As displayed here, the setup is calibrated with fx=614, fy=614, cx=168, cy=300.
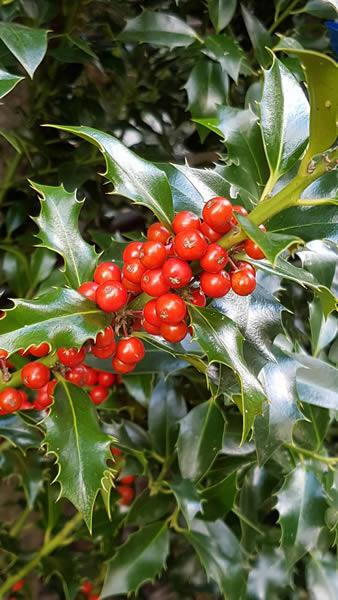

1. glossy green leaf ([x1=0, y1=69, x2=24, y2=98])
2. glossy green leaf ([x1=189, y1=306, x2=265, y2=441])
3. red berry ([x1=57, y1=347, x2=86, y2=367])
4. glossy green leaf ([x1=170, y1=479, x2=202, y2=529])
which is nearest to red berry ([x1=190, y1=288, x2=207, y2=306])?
glossy green leaf ([x1=189, y1=306, x2=265, y2=441])

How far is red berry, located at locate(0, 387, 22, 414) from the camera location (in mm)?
551

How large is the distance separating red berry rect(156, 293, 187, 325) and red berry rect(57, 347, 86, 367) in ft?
0.33

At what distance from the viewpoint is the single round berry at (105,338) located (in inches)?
20.0

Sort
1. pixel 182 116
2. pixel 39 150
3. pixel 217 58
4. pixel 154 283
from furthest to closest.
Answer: pixel 182 116
pixel 39 150
pixel 217 58
pixel 154 283

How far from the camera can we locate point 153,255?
453mm

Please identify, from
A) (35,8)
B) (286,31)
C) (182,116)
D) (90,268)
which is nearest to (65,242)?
(90,268)

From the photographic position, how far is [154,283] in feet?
1.48

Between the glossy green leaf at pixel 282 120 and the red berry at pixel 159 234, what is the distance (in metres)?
0.11

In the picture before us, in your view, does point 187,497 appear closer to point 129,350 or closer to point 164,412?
point 164,412

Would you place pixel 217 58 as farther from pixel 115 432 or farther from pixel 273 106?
pixel 115 432

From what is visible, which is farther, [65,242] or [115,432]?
[115,432]

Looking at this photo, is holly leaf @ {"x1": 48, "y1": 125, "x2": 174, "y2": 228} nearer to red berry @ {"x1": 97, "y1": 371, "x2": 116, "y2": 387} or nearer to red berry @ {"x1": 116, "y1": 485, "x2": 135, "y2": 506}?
red berry @ {"x1": 97, "y1": 371, "x2": 116, "y2": 387}

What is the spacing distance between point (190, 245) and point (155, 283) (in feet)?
0.13

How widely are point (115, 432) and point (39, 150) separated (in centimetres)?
46
